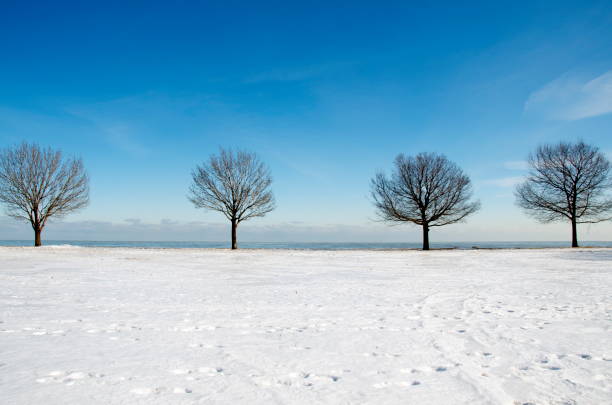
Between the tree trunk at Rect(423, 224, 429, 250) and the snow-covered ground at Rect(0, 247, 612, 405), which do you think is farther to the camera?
the tree trunk at Rect(423, 224, 429, 250)

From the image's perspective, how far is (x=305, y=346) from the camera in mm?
4215

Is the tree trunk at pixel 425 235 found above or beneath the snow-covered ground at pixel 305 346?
above

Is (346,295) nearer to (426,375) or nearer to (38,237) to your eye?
(426,375)

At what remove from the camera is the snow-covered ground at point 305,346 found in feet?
9.80

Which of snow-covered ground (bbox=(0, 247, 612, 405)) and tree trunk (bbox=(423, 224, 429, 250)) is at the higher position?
tree trunk (bbox=(423, 224, 429, 250))

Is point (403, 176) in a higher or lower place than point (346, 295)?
higher

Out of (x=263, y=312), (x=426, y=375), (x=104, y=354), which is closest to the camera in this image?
(x=426, y=375)

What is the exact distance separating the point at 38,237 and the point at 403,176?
1273 inches

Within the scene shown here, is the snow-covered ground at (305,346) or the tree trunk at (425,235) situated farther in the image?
the tree trunk at (425,235)

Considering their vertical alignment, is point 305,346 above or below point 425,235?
below

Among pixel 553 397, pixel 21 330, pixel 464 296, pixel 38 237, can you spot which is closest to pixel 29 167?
pixel 38 237

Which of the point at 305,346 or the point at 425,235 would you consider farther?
the point at 425,235

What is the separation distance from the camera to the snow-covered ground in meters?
2.99

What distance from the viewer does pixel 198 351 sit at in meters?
4.02
